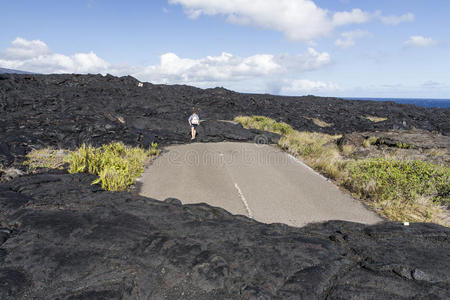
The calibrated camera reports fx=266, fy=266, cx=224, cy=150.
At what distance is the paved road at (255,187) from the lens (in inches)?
298

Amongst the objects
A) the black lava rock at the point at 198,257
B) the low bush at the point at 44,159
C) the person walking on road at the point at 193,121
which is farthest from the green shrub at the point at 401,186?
the person walking on road at the point at 193,121

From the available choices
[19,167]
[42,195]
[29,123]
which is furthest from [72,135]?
[42,195]

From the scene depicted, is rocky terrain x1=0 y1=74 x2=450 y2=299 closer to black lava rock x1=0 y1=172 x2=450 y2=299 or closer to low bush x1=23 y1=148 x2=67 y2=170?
black lava rock x1=0 y1=172 x2=450 y2=299

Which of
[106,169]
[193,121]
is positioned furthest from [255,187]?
[193,121]

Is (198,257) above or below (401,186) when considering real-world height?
above

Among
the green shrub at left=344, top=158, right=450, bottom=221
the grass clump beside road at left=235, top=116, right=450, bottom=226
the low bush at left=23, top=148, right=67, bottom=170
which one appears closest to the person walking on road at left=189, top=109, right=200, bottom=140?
the low bush at left=23, top=148, right=67, bottom=170

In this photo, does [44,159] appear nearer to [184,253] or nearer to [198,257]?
[184,253]

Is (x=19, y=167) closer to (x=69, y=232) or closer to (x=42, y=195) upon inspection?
(x=42, y=195)

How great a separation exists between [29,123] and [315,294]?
1847cm

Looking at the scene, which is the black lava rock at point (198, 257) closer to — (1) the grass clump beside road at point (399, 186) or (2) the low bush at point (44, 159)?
(1) the grass clump beside road at point (399, 186)

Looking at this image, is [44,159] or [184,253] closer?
[184,253]

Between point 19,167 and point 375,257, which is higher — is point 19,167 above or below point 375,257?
below

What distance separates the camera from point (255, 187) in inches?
376

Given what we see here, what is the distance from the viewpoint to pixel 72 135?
15203 millimetres
